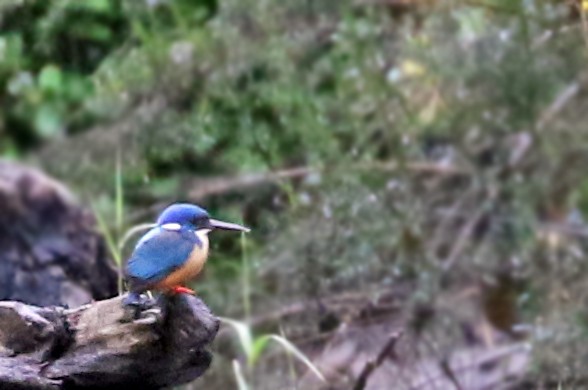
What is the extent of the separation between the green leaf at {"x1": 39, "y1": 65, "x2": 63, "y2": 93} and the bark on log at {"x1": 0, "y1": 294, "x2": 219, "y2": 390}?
2316 millimetres

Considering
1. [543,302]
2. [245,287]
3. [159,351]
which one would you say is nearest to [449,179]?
[543,302]

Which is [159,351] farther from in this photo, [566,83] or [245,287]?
[566,83]

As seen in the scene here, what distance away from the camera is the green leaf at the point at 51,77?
3943 mm

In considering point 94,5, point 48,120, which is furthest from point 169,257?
point 48,120

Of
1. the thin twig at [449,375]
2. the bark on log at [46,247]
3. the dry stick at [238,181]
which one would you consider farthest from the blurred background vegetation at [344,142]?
the bark on log at [46,247]

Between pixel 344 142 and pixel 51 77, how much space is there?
1.14 meters

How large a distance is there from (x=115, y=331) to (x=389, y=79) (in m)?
2.41

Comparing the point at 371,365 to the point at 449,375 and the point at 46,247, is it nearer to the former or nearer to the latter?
the point at 449,375

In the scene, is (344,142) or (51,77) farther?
(51,77)

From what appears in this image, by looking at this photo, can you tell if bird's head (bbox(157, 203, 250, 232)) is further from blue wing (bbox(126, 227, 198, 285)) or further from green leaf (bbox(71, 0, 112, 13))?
green leaf (bbox(71, 0, 112, 13))

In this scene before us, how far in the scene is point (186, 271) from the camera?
1477 millimetres

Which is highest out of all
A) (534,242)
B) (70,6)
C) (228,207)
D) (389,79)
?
(70,6)

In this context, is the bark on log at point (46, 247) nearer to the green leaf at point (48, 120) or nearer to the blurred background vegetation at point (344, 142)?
the blurred background vegetation at point (344, 142)

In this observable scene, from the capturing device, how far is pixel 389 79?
389 centimetres
